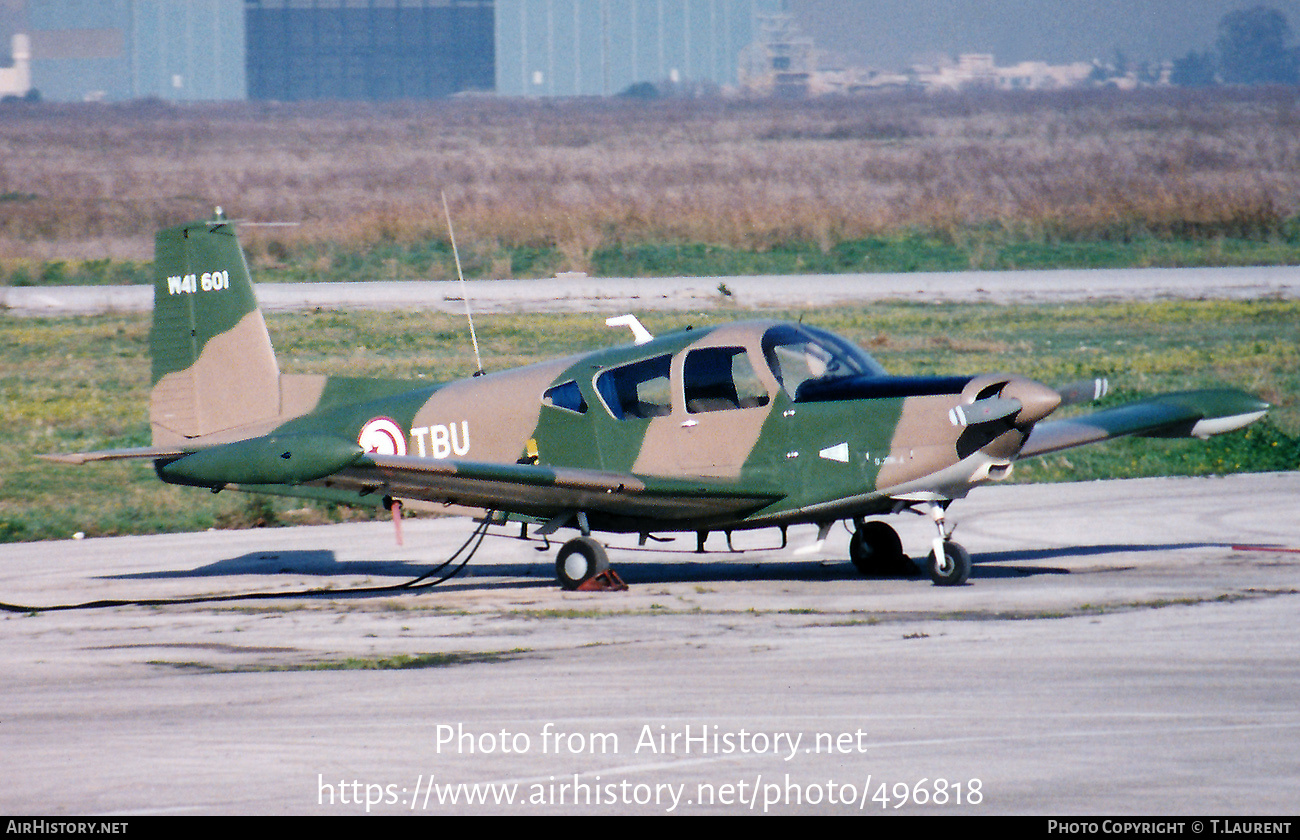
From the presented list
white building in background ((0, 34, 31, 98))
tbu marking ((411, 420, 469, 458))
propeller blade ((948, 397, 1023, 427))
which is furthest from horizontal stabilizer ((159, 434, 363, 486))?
white building in background ((0, 34, 31, 98))

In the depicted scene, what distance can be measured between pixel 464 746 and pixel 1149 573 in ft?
20.8

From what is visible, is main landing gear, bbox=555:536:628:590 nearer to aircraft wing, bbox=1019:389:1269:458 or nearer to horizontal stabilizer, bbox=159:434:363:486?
horizontal stabilizer, bbox=159:434:363:486

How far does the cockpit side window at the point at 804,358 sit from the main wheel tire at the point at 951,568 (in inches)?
55.8

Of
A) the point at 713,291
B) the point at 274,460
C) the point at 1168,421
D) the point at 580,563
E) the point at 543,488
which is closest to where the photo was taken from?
the point at 274,460

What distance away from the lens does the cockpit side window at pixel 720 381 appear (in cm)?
1159

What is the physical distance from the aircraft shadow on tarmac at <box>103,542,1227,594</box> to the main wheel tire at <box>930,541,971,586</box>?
15.3 inches

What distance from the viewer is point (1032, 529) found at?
14023mm

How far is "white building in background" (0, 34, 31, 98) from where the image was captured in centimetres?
16912

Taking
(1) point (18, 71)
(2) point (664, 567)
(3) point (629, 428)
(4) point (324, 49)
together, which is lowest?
(2) point (664, 567)

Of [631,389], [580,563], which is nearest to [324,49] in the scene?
[631,389]

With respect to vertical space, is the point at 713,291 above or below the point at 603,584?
above

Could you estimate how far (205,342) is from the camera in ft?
41.8

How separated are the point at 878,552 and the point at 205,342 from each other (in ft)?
18.9

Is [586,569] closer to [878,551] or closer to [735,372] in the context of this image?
[735,372]
